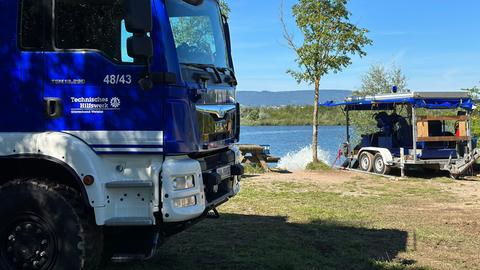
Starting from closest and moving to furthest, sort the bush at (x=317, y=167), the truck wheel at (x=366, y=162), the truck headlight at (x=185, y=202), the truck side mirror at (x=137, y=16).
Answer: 1. the truck side mirror at (x=137, y=16)
2. the truck headlight at (x=185, y=202)
3. the truck wheel at (x=366, y=162)
4. the bush at (x=317, y=167)

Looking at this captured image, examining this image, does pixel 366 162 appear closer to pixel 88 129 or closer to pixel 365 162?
pixel 365 162

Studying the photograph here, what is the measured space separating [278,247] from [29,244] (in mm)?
2989

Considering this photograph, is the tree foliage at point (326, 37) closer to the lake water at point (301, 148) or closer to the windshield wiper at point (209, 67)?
the lake water at point (301, 148)

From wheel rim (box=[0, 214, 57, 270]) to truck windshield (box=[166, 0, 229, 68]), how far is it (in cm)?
192

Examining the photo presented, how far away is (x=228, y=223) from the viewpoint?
8.04m

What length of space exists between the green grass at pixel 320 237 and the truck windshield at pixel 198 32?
221 cm

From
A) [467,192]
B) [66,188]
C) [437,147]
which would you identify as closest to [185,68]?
[66,188]

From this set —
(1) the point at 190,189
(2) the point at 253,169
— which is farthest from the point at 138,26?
(2) the point at 253,169

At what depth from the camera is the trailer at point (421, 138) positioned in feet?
48.8

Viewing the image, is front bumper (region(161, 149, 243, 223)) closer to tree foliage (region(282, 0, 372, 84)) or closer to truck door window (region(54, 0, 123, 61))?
truck door window (region(54, 0, 123, 61))

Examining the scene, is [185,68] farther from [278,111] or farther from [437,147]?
[278,111]

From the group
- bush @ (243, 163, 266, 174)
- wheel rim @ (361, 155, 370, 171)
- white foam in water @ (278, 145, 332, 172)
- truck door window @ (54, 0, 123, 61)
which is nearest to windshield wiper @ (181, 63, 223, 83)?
truck door window @ (54, 0, 123, 61)

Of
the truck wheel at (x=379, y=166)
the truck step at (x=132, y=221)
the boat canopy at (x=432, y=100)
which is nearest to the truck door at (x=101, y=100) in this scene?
the truck step at (x=132, y=221)

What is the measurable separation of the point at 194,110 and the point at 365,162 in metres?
13.1
